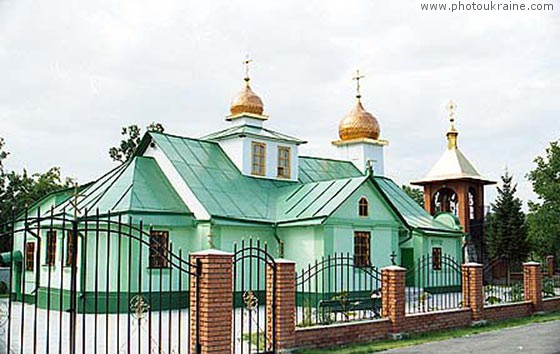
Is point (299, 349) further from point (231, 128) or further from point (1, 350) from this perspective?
point (231, 128)

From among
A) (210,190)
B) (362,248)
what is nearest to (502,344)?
(362,248)

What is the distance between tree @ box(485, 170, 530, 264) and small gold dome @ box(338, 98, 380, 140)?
29.4ft

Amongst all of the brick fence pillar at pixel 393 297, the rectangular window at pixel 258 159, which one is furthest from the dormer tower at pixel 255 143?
the brick fence pillar at pixel 393 297

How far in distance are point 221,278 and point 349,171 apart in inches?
706

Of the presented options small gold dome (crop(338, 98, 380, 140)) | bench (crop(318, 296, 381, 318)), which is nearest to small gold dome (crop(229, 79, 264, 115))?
small gold dome (crop(338, 98, 380, 140))

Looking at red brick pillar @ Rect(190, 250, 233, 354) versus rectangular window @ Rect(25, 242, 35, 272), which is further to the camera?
rectangular window @ Rect(25, 242, 35, 272)

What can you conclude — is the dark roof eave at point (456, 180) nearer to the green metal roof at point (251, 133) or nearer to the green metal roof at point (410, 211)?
the green metal roof at point (410, 211)

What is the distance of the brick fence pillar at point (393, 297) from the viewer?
38.5ft

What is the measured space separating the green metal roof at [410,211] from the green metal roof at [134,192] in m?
7.19

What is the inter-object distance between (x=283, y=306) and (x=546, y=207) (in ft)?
102

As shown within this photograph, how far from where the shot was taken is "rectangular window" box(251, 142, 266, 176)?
70.1 ft

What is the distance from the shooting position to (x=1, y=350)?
403 inches

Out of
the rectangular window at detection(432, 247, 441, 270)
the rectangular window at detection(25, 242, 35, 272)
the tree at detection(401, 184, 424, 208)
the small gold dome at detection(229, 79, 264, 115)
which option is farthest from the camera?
the tree at detection(401, 184, 424, 208)

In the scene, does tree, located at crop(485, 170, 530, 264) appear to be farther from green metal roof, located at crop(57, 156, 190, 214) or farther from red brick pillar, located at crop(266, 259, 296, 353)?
red brick pillar, located at crop(266, 259, 296, 353)
